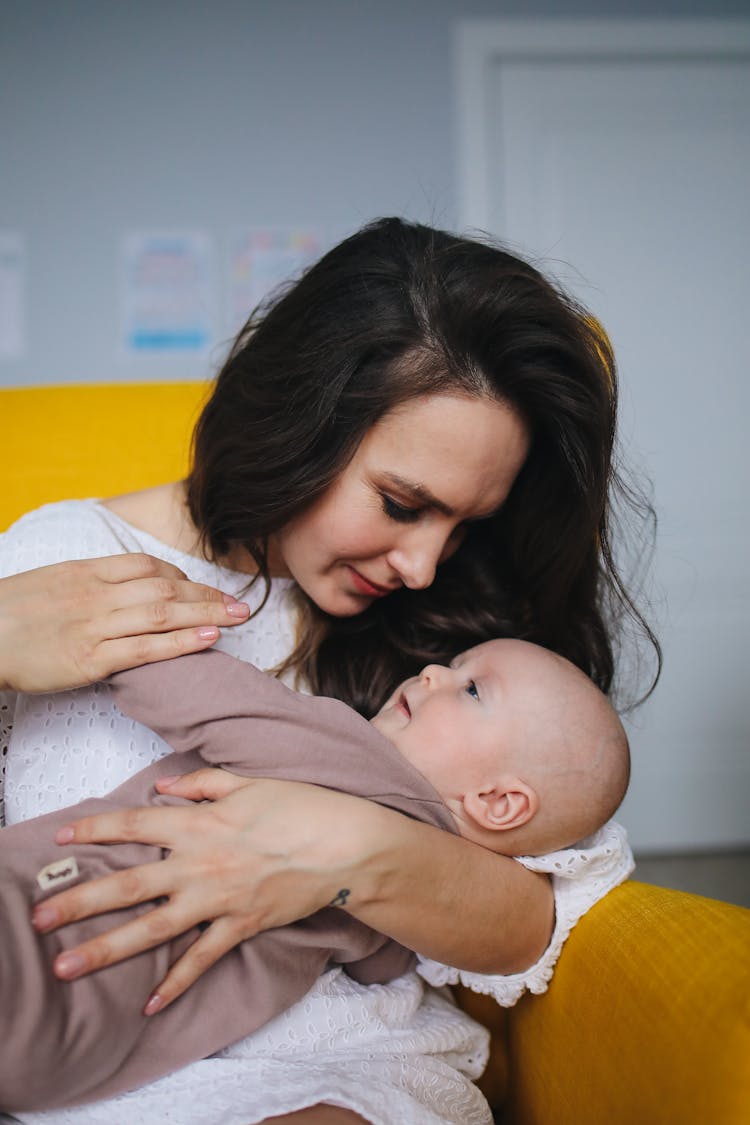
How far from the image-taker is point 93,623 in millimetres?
1041

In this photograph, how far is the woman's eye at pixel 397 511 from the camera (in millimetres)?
1205

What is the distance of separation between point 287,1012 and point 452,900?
0.22 metres

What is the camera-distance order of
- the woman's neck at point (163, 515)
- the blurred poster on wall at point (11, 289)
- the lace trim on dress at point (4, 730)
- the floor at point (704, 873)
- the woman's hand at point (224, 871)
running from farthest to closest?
the blurred poster on wall at point (11, 289)
the floor at point (704, 873)
the woman's neck at point (163, 515)
the lace trim on dress at point (4, 730)
the woman's hand at point (224, 871)

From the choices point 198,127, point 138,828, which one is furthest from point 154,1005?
point 198,127

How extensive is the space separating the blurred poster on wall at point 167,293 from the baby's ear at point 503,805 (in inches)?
105

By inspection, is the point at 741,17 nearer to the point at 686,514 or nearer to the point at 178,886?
the point at 686,514

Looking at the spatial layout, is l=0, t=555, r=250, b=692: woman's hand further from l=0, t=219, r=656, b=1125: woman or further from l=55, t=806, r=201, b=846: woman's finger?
l=55, t=806, r=201, b=846: woman's finger

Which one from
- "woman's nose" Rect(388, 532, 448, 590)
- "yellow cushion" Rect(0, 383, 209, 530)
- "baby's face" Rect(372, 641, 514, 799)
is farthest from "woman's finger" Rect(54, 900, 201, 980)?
"yellow cushion" Rect(0, 383, 209, 530)

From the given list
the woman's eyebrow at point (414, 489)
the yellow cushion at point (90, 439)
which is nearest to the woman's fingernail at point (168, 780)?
the woman's eyebrow at point (414, 489)

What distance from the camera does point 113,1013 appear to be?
888 mm

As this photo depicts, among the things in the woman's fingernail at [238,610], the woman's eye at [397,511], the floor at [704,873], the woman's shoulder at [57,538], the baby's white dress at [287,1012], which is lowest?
the floor at [704,873]

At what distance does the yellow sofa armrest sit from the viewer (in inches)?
30.7

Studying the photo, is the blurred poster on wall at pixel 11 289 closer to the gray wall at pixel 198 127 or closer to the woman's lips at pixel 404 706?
the gray wall at pixel 198 127

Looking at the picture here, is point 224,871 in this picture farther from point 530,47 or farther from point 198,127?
point 530,47
